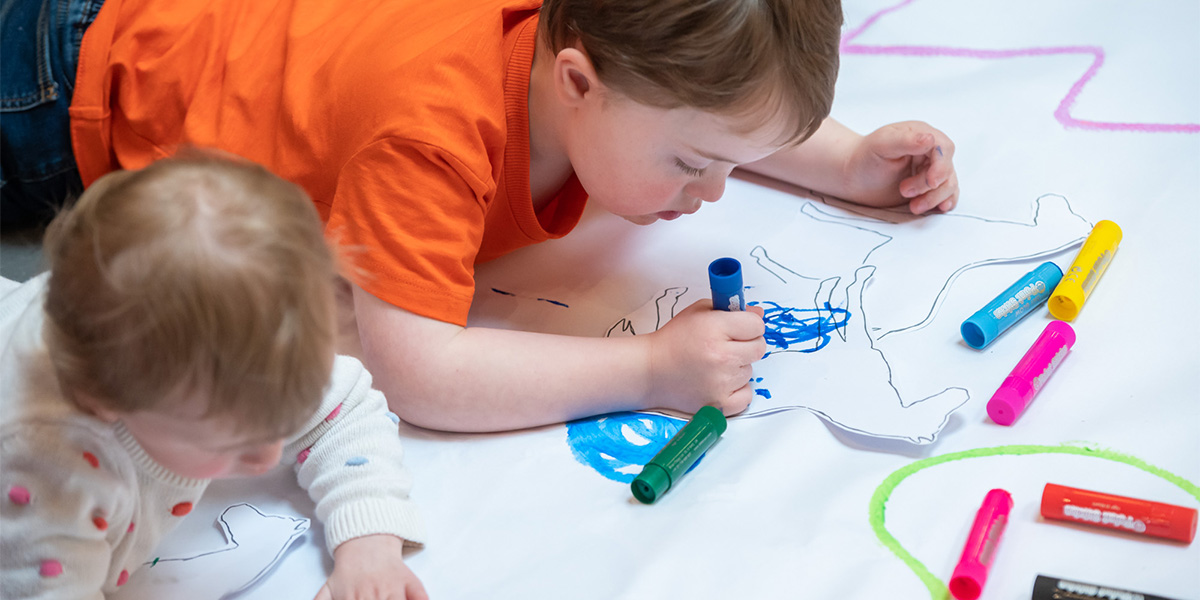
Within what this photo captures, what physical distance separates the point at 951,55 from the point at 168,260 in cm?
102

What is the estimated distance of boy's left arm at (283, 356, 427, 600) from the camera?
65cm

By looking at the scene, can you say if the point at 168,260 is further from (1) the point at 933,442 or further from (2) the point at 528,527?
(1) the point at 933,442

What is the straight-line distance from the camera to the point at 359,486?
0.69 meters

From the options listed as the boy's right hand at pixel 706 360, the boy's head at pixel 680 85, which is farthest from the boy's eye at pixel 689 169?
the boy's right hand at pixel 706 360

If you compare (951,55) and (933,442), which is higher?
(951,55)

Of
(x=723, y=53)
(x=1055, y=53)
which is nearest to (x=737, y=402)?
(x=723, y=53)

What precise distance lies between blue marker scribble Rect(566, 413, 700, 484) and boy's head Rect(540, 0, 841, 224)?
7.2 inches

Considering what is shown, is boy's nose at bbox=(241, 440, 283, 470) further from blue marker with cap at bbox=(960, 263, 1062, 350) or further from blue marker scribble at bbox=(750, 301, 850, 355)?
blue marker with cap at bbox=(960, 263, 1062, 350)

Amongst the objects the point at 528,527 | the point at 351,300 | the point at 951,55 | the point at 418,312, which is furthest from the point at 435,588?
the point at 951,55

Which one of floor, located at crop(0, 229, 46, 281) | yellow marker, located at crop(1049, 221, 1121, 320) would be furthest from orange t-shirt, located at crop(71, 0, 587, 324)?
yellow marker, located at crop(1049, 221, 1121, 320)

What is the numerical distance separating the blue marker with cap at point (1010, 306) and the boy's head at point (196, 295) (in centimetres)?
54

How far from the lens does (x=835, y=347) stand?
84 centimetres

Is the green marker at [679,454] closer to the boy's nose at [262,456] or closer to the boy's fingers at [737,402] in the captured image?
the boy's fingers at [737,402]

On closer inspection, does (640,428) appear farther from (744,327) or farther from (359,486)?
(359,486)
